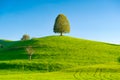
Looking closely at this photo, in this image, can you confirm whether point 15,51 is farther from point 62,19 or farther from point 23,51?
point 62,19

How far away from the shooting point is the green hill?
93500mm

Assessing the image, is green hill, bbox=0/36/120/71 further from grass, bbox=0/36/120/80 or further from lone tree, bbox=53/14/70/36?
lone tree, bbox=53/14/70/36

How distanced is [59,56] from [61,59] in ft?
13.6

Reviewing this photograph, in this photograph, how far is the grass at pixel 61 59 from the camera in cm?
8238

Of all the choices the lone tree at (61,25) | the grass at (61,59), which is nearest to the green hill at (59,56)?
the grass at (61,59)

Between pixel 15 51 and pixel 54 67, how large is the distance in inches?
1413

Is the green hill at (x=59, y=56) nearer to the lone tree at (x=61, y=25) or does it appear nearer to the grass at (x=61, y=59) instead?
the grass at (x=61, y=59)

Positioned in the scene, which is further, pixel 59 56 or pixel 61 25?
pixel 61 25

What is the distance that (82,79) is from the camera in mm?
59906

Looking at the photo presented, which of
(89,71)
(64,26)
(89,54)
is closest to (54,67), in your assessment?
(89,71)

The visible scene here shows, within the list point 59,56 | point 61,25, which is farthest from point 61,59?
point 61,25

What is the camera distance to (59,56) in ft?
351

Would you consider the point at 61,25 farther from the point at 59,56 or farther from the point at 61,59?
the point at 61,59

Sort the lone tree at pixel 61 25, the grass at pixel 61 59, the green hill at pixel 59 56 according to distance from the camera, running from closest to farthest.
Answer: the grass at pixel 61 59 → the green hill at pixel 59 56 → the lone tree at pixel 61 25
